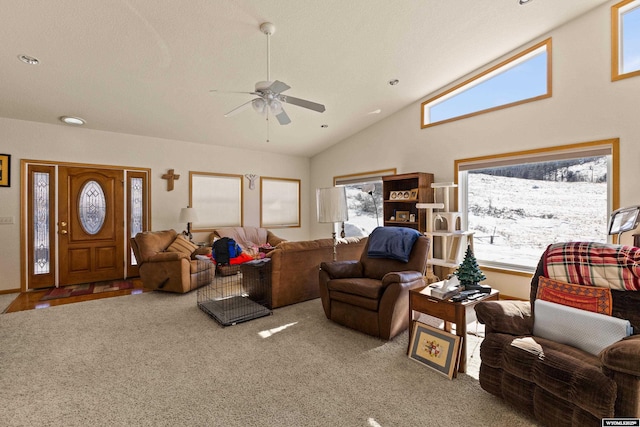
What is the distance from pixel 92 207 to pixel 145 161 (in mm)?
1158

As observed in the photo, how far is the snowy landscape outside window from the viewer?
19.9 ft

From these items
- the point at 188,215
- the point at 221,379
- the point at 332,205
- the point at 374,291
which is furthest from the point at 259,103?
the point at 188,215

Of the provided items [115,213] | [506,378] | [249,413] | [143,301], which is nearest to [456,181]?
[506,378]

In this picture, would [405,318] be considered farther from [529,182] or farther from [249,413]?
[529,182]

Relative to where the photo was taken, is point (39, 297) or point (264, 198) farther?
point (264, 198)

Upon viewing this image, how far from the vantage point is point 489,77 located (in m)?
4.26

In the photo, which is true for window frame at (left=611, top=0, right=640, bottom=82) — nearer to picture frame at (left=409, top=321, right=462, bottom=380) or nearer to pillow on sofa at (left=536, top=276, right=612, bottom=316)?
pillow on sofa at (left=536, top=276, right=612, bottom=316)


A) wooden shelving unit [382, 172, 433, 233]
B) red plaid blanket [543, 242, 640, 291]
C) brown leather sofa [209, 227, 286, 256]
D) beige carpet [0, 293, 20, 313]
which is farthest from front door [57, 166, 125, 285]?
red plaid blanket [543, 242, 640, 291]

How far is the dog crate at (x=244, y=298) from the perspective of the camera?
3406 millimetres

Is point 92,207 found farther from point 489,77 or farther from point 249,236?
point 489,77

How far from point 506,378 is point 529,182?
121 inches

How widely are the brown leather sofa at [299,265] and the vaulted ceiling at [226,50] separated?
2.19m

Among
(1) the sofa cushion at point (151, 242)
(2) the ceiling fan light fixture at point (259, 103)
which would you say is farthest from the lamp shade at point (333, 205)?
(1) the sofa cushion at point (151, 242)

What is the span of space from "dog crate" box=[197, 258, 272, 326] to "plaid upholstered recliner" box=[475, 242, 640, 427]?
2.39 m
